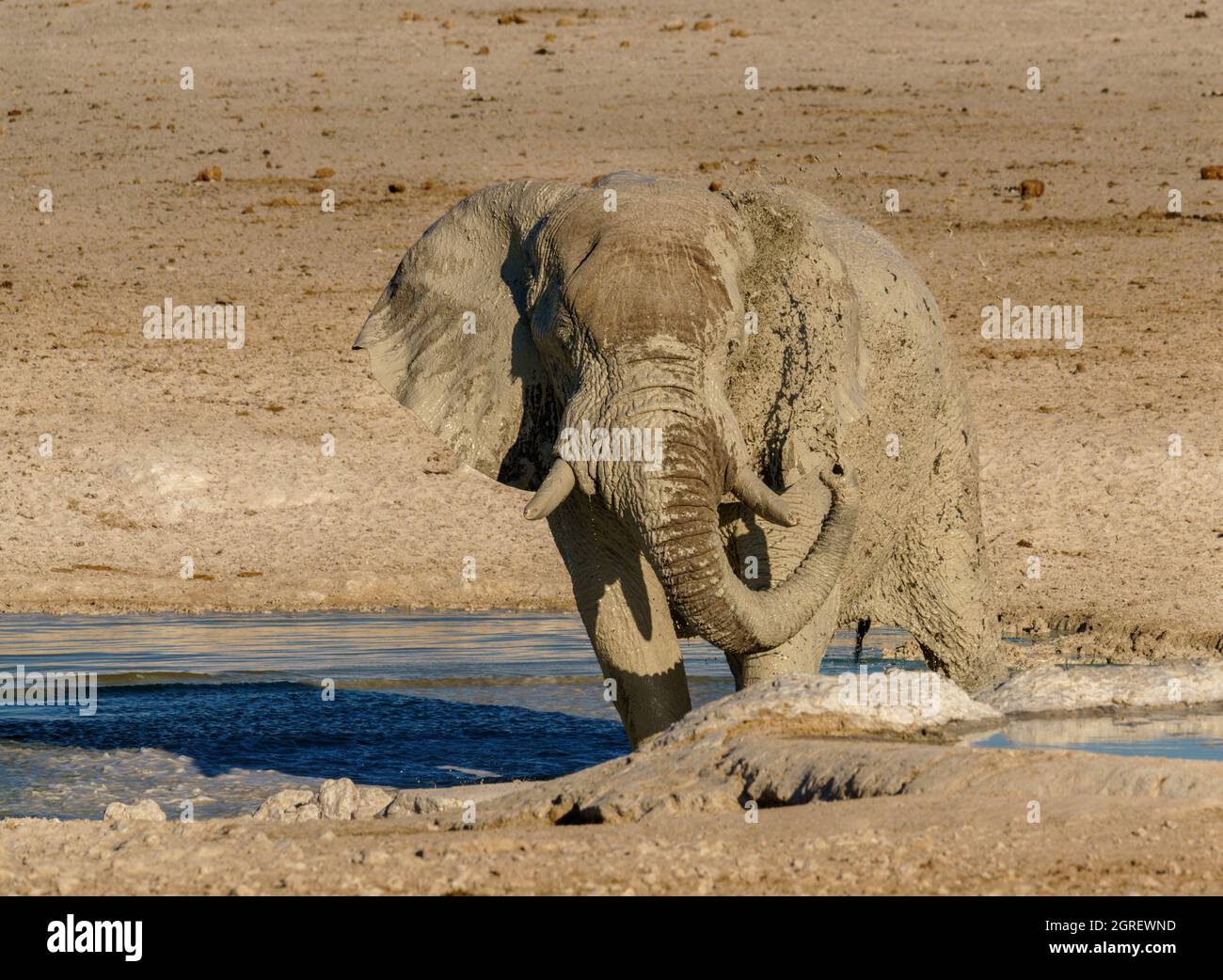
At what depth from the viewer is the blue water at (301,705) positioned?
7.91 metres

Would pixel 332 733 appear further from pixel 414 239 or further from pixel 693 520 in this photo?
pixel 414 239

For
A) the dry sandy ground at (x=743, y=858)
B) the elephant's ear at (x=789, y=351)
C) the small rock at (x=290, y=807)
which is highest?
the elephant's ear at (x=789, y=351)

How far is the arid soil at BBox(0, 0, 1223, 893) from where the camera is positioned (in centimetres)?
490

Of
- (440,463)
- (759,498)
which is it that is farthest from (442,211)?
(759,498)

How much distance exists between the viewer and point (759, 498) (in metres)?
6.07

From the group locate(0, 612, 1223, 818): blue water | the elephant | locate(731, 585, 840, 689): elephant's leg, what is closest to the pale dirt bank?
locate(0, 612, 1223, 818): blue water

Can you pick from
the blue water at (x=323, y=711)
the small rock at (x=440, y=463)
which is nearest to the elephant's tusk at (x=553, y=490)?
the blue water at (x=323, y=711)

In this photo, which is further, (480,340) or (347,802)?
(480,340)

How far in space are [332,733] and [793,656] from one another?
2.75 m

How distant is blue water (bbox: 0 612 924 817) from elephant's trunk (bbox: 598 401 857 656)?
6.73 ft

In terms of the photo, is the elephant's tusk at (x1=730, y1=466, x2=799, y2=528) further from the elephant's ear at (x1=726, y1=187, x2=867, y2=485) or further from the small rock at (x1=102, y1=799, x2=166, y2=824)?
the small rock at (x1=102, y1=799, x2=166, y2=824)

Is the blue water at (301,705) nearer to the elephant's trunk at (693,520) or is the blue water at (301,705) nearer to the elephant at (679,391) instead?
the elephant at (679,391)

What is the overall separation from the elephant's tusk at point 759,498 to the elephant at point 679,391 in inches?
0.5

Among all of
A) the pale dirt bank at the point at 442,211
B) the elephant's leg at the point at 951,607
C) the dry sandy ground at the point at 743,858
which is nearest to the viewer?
the dry sandy ground at the point at 743,858
